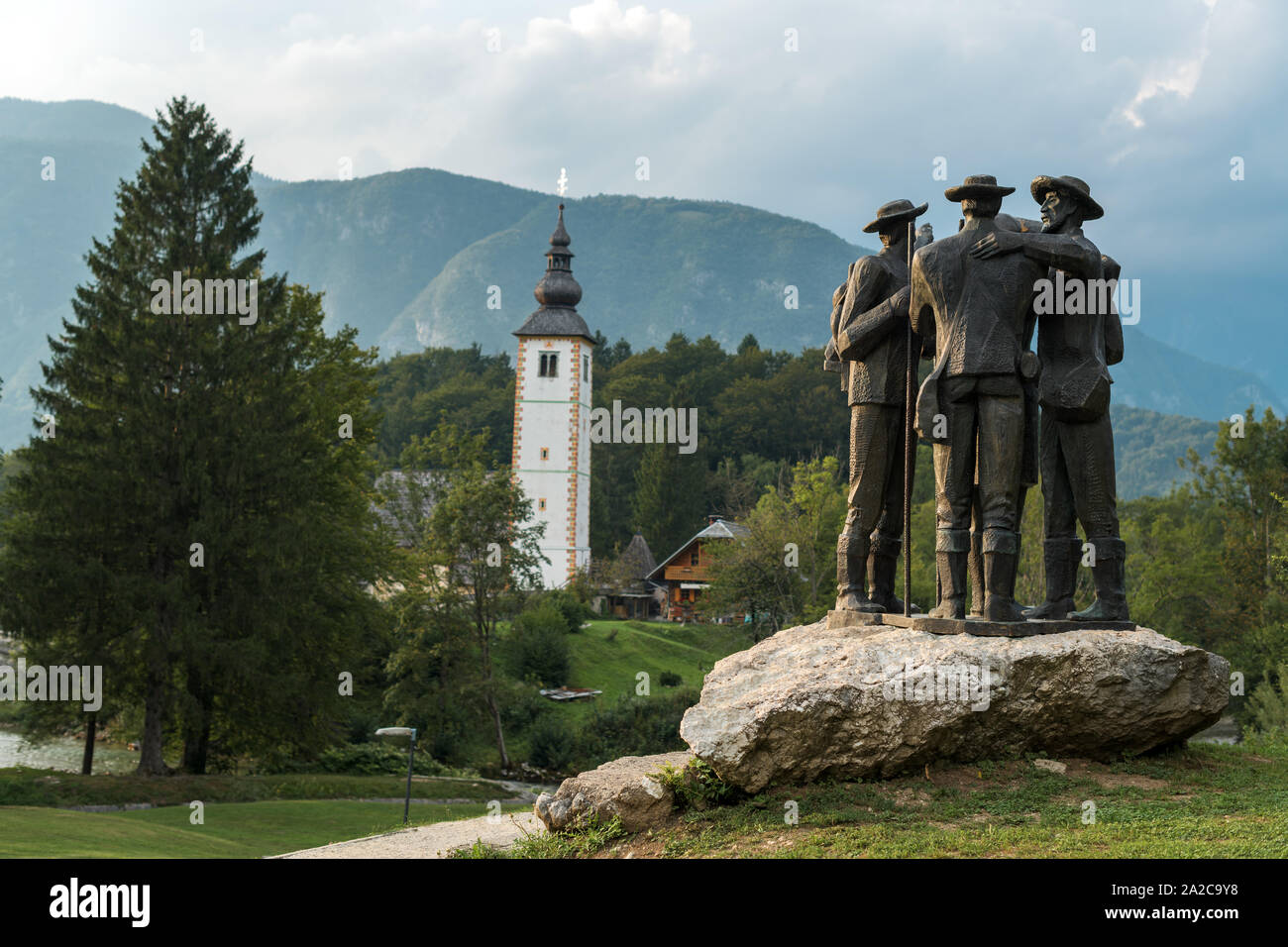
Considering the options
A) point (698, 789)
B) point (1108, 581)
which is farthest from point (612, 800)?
point (1108, 581)

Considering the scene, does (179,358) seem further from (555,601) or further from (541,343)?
(541,343)

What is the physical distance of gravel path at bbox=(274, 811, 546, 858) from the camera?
372 inches

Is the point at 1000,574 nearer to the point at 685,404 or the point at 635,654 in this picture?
the point at 635,654

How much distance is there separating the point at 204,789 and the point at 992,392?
1815 centimetres

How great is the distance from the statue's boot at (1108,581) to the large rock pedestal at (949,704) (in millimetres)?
574

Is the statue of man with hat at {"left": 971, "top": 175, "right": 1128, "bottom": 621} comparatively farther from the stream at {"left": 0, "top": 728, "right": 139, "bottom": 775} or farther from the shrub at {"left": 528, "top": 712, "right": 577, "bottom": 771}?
the stream at {"left": 0, "top": 728, "right": 139, "bottom": 775}

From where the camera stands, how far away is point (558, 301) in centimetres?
6775

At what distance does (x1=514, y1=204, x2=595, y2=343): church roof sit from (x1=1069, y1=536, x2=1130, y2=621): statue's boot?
2229 inches

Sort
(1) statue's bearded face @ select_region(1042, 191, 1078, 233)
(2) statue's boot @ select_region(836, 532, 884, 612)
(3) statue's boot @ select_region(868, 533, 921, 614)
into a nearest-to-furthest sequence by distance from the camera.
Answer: (1) statue's bearded face @ select_region(1042, 191, 1078, 233) → (2) statue's boot @ select_region(836, 532, 884, 612) → (3) statue's boot @ select_region(868, 533, 921, 614)

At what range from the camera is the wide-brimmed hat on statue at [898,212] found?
36.2ft

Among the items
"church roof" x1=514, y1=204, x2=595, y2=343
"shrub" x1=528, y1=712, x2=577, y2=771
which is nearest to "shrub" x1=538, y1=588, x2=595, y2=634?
"shrub" x1=528, y1=712, x2=577, y2=771

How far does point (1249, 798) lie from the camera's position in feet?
28.0
